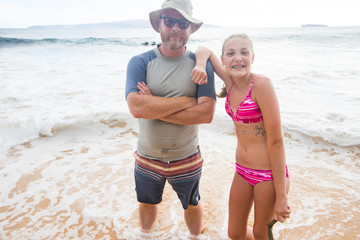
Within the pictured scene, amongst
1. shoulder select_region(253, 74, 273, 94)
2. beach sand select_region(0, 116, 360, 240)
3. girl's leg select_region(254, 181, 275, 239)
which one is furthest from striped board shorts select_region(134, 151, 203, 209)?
shoulder select_region(253, 74, 273, 94)

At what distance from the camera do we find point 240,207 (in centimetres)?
238

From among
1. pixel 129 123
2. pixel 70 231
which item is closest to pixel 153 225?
pixel 70 231

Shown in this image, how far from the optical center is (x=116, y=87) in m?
10.9

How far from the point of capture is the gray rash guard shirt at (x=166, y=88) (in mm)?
2414

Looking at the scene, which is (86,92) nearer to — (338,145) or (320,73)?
(338,145)

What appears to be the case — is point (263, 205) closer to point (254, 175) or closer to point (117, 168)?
point (254, 175)

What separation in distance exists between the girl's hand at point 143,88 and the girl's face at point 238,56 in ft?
2.50

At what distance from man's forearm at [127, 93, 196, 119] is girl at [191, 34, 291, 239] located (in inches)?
9.9

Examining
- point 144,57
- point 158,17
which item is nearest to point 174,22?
point 158,17

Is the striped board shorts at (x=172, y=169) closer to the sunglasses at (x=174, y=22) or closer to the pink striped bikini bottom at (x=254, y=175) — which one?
the pink striped bikini bottom at (x=254, y=175)

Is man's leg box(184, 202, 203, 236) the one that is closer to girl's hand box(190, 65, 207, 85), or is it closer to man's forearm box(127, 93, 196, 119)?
man's forearm box(127, 93, 196, 119)

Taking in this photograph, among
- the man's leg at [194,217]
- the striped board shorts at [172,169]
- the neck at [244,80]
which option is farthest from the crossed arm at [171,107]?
the man's leg at [194,217]

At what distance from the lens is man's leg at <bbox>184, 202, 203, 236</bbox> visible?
285 cm

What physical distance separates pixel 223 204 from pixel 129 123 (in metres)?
3.83
